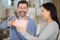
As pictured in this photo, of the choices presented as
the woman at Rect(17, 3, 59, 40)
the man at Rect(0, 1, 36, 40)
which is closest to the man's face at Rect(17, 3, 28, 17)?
the man at Rect(0, 1, 36, 40)

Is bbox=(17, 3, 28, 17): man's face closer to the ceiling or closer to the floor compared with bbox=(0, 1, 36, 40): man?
closer to the ceiling

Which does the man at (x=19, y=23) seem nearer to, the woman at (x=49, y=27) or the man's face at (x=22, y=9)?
the man's face at (x=22, y=9)

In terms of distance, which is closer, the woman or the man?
the woman

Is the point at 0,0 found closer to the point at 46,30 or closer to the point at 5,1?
the point at 5,1

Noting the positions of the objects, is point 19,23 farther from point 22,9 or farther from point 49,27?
point 49,27

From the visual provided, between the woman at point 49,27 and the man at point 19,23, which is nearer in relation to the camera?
the woman at point 49,27

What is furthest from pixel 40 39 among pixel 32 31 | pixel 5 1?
pixel 5 1

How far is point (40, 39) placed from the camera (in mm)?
1070

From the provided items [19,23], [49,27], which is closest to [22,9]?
[19,23]

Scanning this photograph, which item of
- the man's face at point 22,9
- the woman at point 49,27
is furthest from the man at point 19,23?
the woman at point 49,27

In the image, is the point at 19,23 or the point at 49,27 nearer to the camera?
the point at 49,27

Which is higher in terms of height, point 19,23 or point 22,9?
point 22,9

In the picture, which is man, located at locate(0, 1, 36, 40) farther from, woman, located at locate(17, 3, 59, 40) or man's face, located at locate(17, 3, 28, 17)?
woman, located at locate(17, 3, 59, 40)

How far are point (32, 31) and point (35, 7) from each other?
0.49m
